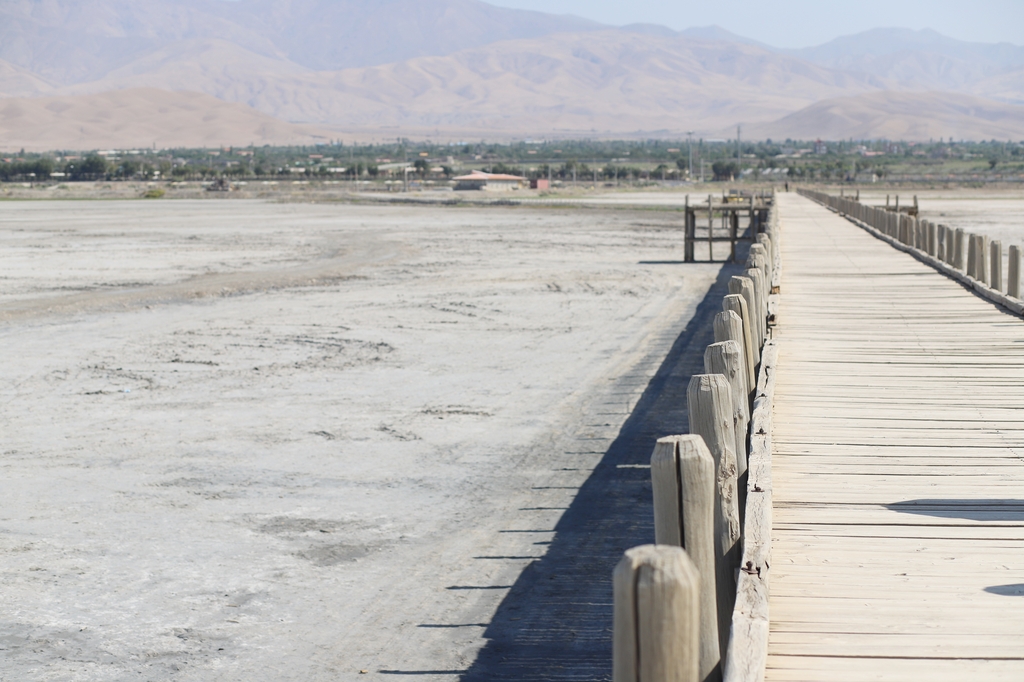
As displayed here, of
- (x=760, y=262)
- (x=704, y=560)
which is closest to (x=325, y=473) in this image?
(x=760, y=262)

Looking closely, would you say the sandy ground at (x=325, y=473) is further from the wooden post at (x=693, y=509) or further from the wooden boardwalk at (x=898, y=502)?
the wooden post at (x=693, y=509)

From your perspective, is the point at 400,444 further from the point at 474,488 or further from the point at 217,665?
the point at 217,665

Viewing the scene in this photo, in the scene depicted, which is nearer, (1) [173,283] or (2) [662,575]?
(2) [662,575]

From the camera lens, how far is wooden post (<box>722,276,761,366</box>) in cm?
773

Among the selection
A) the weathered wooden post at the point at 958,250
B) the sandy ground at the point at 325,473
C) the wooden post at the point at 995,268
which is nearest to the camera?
the sandy ground at the point at 325,473

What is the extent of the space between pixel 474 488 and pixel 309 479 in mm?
Result: 1726

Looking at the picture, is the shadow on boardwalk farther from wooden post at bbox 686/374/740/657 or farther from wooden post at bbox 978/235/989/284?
wooden post at bbox 978/235/989/284

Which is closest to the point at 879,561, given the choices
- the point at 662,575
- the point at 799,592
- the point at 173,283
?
the point at 799,592

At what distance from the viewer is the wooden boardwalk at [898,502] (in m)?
4.21

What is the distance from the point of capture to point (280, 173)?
13712 centimetres

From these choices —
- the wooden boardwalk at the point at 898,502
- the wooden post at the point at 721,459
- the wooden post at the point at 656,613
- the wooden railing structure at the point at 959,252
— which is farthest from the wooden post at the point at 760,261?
the wooden post at the point at 656,613

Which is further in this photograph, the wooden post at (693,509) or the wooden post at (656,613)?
the wooden post at (693,509)

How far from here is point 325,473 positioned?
1196cm

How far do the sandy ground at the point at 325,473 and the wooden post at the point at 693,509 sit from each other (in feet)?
11.7
